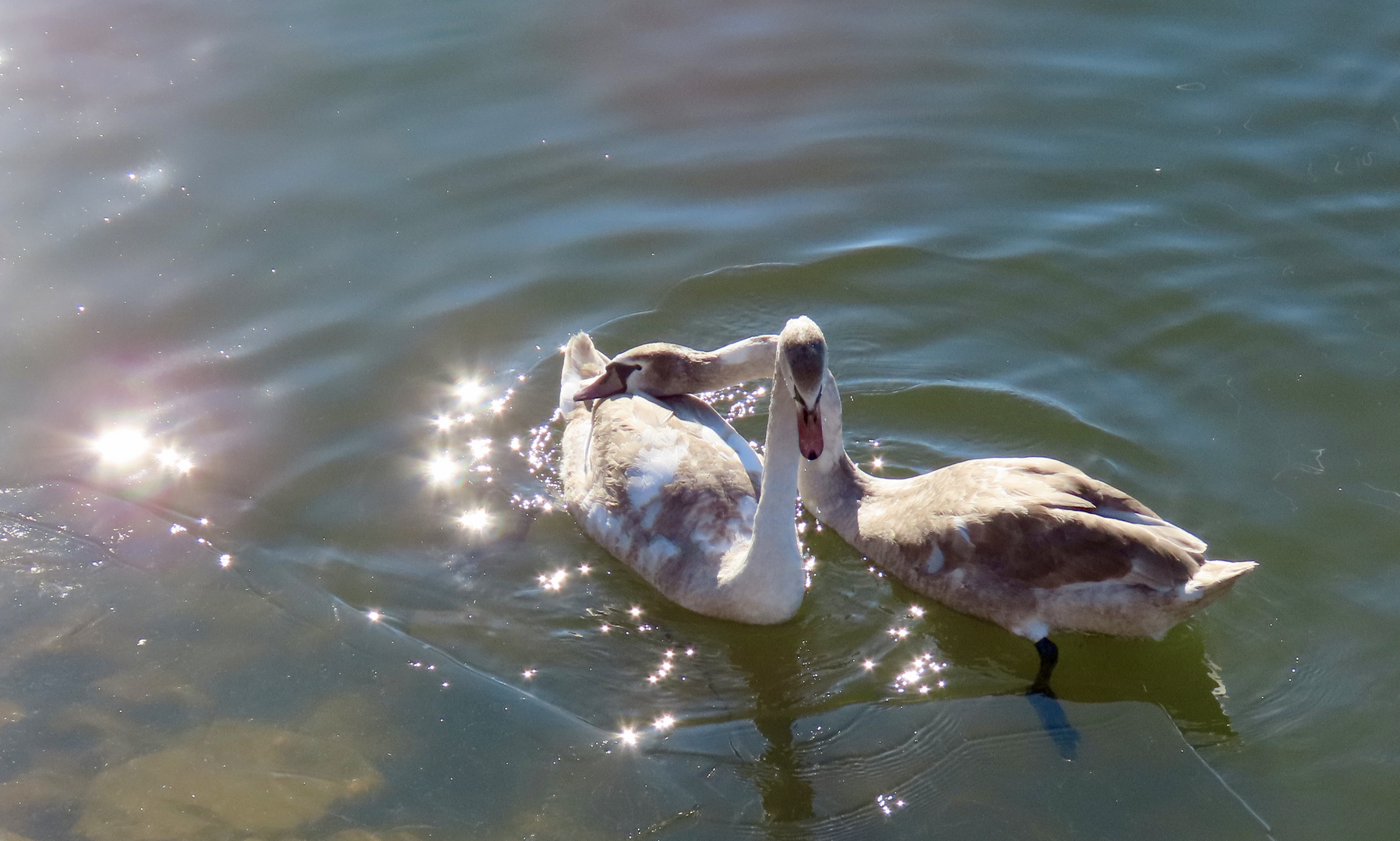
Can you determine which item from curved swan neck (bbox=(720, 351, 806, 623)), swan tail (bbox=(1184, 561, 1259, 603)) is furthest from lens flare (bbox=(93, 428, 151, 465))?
swan tail (bbox=(1184, 561, 1259, 603))

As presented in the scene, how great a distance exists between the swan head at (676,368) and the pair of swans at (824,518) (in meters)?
0.01

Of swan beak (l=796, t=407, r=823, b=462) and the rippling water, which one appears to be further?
swan beak (l=796, t=407, r=823, b=462)

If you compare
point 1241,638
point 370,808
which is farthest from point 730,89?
point 370,808

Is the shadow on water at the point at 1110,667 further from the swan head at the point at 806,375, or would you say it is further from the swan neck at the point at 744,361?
the swan neck at the point at 744,361

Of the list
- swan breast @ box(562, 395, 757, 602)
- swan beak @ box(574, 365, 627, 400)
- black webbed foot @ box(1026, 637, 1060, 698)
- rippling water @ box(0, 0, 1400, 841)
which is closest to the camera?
rippling water @ box(0, 0, 1400, 841)

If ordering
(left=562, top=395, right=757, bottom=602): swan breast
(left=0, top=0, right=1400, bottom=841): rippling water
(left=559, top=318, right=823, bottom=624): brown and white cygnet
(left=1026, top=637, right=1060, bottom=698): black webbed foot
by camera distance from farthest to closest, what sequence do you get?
(left=562, top=395, right=757, bottom=602): swan breast
(left=559, top=318, right=823, bottom=624): brown and white cygnet
(left=1026, top=637, right=1060, bottom=698): black webbed foot
(left=0, top=0, right=1400, bottom=841): rippling water

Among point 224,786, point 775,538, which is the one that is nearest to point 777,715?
point 775,538

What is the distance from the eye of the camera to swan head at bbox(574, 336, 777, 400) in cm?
852

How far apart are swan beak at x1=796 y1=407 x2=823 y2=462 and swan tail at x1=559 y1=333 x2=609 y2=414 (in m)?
2.64

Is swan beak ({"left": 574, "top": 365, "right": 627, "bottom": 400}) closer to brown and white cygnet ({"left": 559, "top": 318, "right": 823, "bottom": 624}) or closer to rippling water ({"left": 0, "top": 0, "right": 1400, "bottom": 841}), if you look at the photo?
brown and white cygnet ({"left": 559, "top": 318, "right": 823, "bottom": 624})

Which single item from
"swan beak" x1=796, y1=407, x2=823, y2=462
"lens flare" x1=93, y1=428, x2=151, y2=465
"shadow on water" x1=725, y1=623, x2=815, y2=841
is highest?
"swan beak" x1=796, y1=407, x2=823, y2=462

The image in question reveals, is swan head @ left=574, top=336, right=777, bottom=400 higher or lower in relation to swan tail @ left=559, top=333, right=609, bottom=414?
higher

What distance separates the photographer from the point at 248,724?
6.66m

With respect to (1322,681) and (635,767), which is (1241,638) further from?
(635,767)
